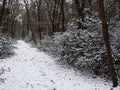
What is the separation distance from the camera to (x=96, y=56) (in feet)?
36.7

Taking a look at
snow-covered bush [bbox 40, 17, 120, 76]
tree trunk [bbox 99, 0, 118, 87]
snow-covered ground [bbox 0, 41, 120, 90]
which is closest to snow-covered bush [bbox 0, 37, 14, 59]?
snow-covered ground [bbox 0, 41, 120, 90]

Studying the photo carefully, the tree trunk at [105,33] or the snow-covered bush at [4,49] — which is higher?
the tree trunk at [105,33]

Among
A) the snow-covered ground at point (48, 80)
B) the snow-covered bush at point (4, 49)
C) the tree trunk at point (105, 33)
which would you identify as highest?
the tree trunk at point (105, 33)

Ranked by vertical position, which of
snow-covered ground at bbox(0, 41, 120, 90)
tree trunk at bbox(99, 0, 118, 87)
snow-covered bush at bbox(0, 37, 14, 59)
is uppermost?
tree trunk at bbox(99, 0, 118, 87)

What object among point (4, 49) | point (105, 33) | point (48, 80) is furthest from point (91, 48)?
point (4, 49)

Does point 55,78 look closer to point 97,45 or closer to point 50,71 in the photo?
point 50,71

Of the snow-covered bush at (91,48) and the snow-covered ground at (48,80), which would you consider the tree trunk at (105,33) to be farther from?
the snow-covered bush at (91,48)

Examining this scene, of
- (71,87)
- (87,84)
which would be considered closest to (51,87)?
(71,87)

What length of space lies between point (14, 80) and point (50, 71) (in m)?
3.12

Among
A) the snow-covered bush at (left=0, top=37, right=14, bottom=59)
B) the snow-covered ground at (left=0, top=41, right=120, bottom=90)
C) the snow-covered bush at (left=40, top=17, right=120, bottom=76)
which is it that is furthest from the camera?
the snow-covered bush at (left=0, top=37, right=14, bottom=59)

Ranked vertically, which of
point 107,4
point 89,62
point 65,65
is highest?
point 107,4

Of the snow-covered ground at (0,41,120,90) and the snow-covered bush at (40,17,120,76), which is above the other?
the snow-covered bush at (40,17,120,76)

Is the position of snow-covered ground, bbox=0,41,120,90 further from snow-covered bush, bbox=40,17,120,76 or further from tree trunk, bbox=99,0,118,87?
tree trunk, bbox=99,0,118,87

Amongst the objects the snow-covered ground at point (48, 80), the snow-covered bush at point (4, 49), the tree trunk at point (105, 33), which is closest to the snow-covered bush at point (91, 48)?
the snow-covered ground at point (48, 80)
